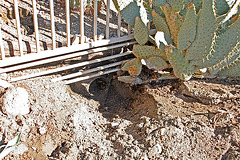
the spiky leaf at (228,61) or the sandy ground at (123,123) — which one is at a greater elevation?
the spiky leaf at (228,61)

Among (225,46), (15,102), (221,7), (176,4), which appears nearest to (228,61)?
(225,46)

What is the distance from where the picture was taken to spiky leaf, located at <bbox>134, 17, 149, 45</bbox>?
333 centimetres

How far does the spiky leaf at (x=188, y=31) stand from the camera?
2979 millimetres

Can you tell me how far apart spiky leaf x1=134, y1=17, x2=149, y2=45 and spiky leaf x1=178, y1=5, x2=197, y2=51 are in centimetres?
43

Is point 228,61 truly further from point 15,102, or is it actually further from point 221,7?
point 15,102

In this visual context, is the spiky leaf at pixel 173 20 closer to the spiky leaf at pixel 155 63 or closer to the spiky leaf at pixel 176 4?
the spiky leaf at pixel 176 4

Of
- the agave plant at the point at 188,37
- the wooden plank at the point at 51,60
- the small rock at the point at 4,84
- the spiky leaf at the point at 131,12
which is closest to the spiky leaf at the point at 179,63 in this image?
the agave plant at the point at 188,37

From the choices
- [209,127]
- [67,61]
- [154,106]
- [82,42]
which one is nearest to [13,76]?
[67,61]

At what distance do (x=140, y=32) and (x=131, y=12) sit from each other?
268 mm

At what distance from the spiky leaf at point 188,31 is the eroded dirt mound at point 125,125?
68 centimetres

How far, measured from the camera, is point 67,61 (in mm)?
3227

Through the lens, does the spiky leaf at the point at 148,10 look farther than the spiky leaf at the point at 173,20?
Yes

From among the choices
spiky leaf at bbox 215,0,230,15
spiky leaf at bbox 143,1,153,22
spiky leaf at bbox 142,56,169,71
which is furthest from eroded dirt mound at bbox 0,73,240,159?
spiky leaf at bbox 215,0,230,15

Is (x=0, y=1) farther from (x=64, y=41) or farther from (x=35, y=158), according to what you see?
(x=35, y=158)
